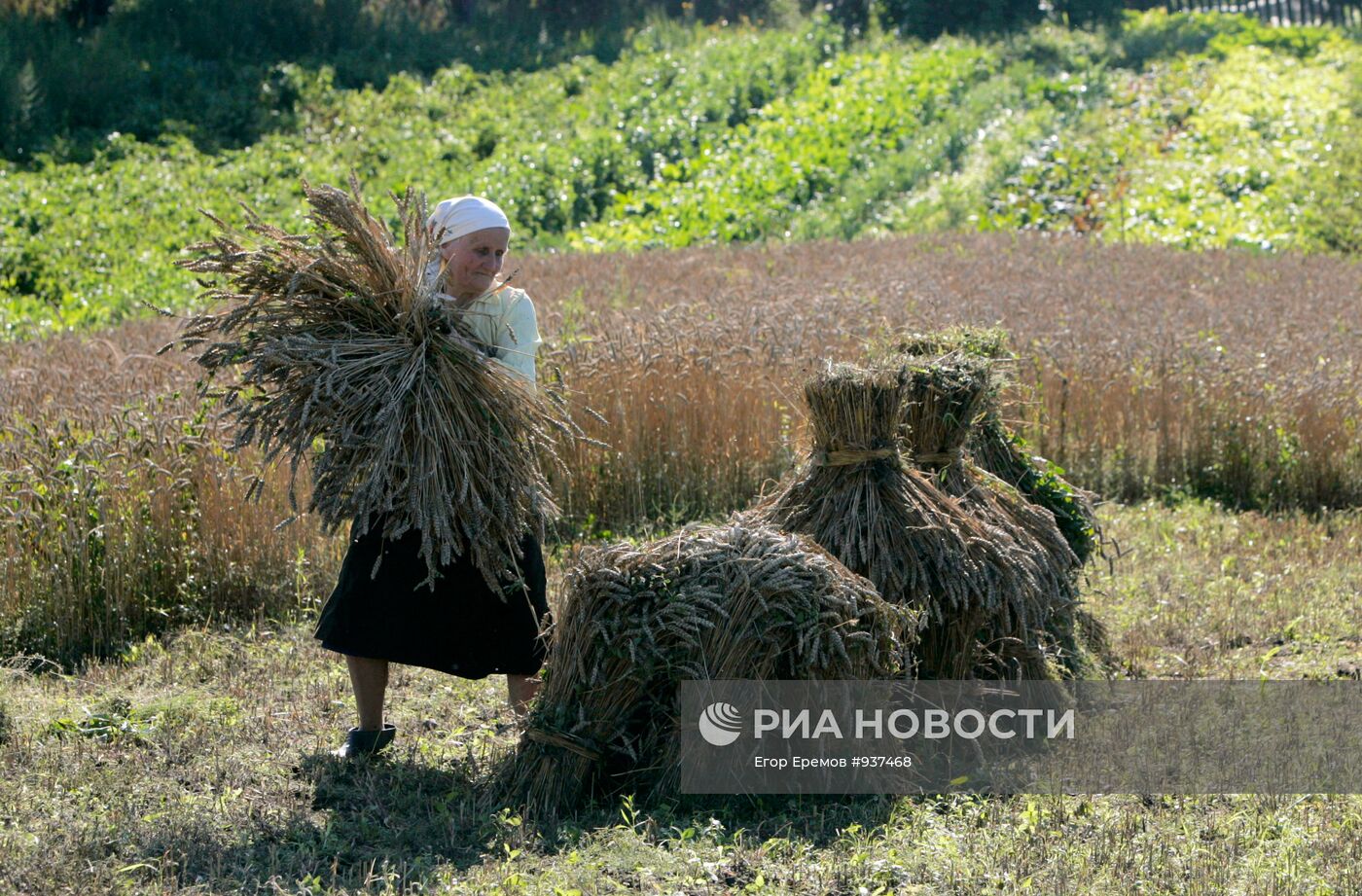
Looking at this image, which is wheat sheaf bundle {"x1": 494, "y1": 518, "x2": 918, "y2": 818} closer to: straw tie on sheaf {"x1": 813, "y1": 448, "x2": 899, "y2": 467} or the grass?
the grass

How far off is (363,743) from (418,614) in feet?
1.69

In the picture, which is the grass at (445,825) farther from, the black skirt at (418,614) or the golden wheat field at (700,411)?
the golden wheat field at (700,411)

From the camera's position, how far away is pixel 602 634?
4.20 metres

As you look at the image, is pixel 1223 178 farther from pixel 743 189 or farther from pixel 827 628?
pixel 827 628

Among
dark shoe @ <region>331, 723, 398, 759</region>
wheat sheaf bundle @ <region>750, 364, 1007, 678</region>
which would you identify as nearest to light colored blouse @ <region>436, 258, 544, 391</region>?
wheat sheaf bundle @ <region>750, 364, 1007, 678</region>

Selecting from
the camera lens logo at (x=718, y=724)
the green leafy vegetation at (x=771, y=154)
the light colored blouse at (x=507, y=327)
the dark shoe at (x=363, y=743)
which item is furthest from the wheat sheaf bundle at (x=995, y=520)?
the green leafy vegetation at (x=771, y=154)

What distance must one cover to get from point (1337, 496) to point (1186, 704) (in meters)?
3.85

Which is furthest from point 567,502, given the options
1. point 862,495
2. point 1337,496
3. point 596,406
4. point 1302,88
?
point 1302,88

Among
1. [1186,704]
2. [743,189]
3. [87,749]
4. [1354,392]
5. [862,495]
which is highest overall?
[743,189]

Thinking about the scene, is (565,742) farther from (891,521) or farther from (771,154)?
(771,154)

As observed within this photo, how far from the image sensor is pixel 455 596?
4.56m

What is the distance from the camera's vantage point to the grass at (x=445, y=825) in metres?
3.68

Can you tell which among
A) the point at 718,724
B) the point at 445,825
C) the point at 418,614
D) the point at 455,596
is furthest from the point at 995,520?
the point at 445,825

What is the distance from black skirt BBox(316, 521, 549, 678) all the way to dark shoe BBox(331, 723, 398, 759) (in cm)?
32
